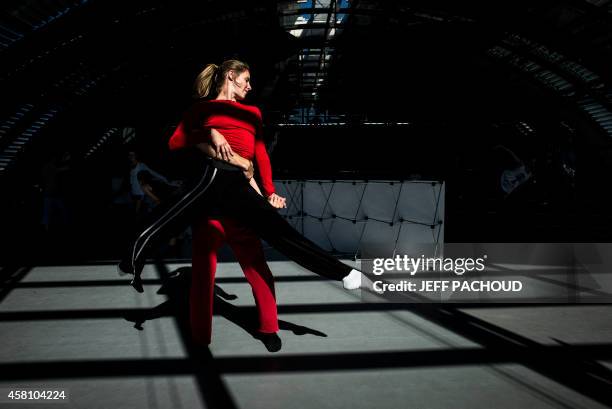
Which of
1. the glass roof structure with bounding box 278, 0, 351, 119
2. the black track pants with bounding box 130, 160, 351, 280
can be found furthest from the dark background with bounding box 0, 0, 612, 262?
the black track pants with bounding box 130, 160, 351, 280

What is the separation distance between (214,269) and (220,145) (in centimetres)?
96

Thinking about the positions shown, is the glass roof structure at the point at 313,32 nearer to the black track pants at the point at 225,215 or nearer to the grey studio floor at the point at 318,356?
the grey studio floor at the point at 318,356

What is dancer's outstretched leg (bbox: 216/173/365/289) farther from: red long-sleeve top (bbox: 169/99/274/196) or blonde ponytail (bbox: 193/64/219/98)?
blonde ponytail (bbox: 193/64/219/98)

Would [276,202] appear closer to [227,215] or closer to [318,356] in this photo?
[227,215]

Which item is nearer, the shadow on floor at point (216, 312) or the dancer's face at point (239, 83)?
the dancer's face at point (239, 83)

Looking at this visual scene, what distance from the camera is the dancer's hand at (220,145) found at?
3.22m

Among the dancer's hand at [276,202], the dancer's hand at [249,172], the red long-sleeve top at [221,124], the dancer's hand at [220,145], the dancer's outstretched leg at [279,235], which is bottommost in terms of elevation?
the dancer's outstretched leg at [279,235]

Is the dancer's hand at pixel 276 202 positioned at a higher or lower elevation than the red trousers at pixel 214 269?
higher

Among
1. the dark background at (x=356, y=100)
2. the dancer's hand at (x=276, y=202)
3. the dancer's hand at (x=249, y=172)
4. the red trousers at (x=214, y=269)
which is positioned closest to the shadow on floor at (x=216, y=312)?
the red trousers at (x=214, y=269)

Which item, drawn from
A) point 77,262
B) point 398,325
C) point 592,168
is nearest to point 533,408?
point 398,325

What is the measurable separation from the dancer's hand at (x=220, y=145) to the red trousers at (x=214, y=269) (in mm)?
472

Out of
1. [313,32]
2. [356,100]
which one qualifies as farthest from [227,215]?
[356,100]

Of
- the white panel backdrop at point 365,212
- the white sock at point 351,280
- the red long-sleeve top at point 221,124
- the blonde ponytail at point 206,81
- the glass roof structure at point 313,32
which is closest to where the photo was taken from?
the white sock at point 351,280

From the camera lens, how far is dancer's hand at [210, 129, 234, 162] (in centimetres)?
322
